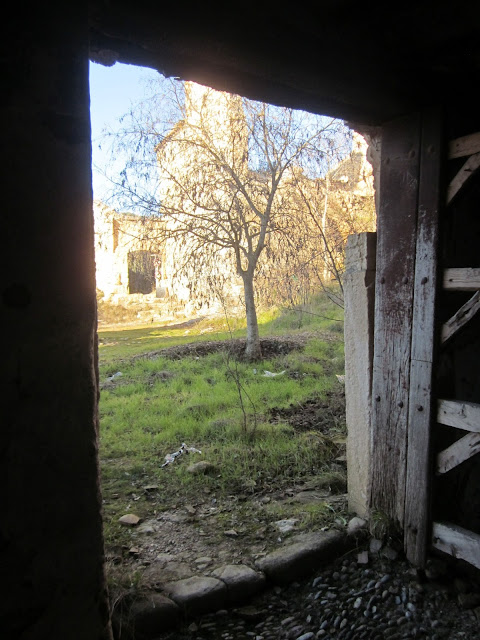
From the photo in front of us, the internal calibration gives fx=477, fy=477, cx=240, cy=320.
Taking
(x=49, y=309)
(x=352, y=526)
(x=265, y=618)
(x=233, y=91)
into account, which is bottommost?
(x=265, y=618)

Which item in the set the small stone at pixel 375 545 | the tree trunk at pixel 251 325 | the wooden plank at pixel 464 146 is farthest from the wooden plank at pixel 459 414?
the tree trunk at pixel 251 325

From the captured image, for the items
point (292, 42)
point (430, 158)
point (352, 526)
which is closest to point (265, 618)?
point (352, 526)

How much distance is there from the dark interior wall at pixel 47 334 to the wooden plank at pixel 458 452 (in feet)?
5.77

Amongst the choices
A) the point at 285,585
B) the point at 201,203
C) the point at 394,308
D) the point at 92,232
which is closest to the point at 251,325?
the point at 201,203

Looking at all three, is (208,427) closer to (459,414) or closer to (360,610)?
(360,610)

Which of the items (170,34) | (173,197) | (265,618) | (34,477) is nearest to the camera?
(34,477)

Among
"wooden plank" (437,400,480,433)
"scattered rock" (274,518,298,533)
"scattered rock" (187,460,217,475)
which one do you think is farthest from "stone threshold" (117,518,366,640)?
"scattered rock" (187,460,217,475)

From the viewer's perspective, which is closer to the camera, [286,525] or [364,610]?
[364,610]

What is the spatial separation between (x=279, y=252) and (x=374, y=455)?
5.90 m

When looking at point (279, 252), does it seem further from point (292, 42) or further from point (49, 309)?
point (49, 309)

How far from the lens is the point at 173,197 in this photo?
808cm

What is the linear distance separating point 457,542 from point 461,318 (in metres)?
1.13

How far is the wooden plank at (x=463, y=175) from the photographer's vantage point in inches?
89.7

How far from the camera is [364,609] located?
239 cm
